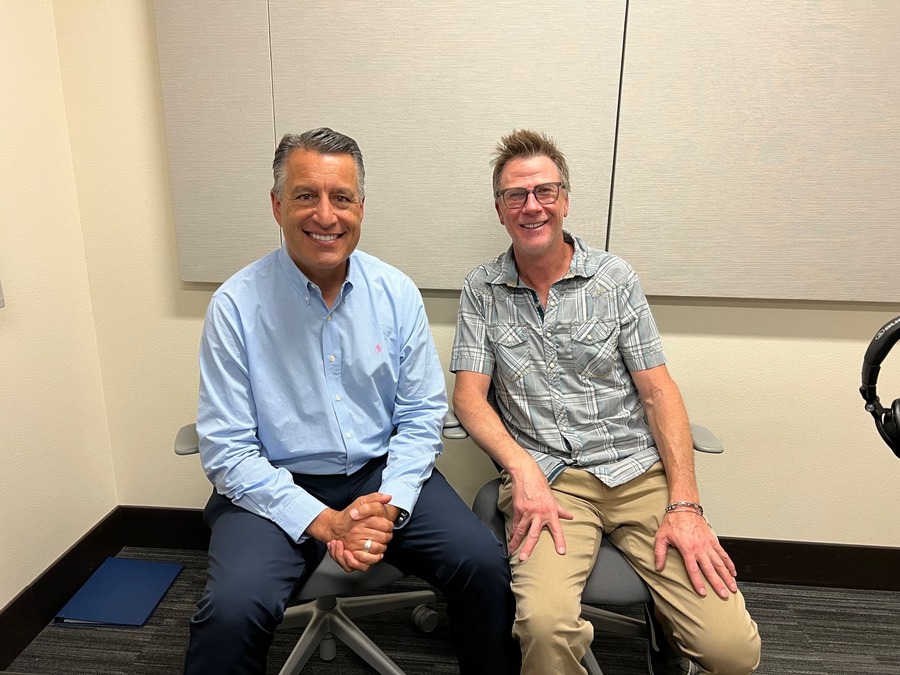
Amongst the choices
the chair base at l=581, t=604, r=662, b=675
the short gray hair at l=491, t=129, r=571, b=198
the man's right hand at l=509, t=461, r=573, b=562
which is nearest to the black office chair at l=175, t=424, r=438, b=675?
the man's right hand at l=509, t=461, r=573, b=562

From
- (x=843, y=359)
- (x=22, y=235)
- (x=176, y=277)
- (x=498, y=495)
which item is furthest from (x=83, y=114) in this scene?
(x=843, y=359)

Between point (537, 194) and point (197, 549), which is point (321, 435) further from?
point (197, 549)

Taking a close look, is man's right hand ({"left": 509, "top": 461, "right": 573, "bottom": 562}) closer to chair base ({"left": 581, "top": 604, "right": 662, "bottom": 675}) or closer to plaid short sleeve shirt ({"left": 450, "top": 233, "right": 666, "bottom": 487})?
plaid short sleeve shirt ({"left": 450, "top": 233, "right": 666, "bottom": 487})

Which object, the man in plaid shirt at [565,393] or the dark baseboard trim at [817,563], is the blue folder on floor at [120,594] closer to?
the man in plaid shirt at [565,393]

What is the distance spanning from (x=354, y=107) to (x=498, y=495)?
4.16 ft

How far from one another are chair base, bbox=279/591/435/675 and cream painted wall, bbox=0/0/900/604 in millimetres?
515

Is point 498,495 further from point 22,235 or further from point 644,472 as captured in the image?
point 22,235

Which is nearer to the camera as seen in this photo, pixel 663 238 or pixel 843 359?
pixel 663 238

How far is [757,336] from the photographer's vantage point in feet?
6.72

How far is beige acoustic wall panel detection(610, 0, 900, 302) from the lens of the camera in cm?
175

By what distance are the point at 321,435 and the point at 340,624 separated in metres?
0.59

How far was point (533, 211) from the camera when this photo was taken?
1632 mm

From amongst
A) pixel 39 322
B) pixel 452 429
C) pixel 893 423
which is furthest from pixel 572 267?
pixel 39 322

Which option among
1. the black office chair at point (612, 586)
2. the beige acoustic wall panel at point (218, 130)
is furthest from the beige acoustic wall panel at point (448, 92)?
the black office chair at point (612, 586)
